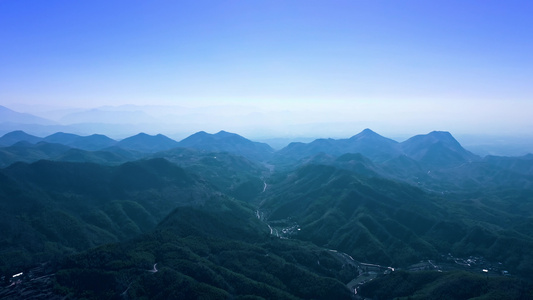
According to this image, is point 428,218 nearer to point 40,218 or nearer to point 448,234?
point 448,234

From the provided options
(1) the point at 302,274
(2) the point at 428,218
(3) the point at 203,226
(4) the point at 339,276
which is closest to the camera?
(1) the point at 302,274

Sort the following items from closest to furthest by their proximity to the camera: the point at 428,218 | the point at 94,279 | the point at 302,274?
the point at 94,279, the point at 302,274, the point at 428,218

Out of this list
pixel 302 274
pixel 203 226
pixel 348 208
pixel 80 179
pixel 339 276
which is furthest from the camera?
pixel 80 179

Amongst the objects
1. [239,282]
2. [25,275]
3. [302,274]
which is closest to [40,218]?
[25,275]

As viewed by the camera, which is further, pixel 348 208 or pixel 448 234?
pixel 348 208

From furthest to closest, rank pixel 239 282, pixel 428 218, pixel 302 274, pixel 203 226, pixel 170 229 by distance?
pixel 428 218 < pixel 203 226 < pixel 170 229 < pixel 302 274 < pixel 239 282

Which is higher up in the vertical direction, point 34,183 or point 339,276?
point 34,183

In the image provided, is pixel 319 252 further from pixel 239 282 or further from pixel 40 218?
pixel 40 218

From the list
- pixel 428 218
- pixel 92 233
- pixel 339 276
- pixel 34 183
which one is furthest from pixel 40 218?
pixel 428 218

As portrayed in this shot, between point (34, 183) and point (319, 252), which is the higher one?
point (34, 183)
